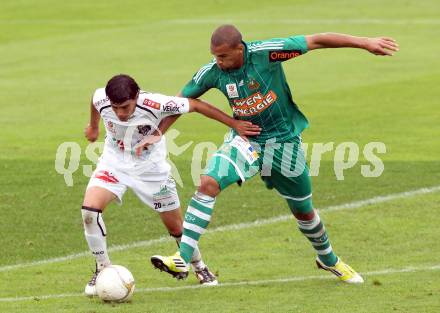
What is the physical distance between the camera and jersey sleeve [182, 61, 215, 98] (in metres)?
12.0

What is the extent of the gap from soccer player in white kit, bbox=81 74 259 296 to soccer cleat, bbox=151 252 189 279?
73cm

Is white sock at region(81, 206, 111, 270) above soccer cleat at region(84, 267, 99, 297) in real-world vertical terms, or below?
above

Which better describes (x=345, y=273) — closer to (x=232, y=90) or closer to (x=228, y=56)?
(x=232, y=90)

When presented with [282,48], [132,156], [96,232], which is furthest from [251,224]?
[96,232]

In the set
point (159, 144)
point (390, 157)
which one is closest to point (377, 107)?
point (390, 157)

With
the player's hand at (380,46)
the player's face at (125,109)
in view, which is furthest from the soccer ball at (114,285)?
the player's hand at (380,46)

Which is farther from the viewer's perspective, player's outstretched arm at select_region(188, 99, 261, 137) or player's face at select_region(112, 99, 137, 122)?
player's outstretched arm at select_region(188, 99, 261, 137)

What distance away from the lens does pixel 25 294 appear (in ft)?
39.4

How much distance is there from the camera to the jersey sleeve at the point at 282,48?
465 inches

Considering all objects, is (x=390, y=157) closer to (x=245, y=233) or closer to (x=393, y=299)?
(x=245, y=233)

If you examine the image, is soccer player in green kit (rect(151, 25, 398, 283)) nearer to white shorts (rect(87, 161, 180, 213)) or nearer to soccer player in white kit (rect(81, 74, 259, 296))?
soccer player in white kit (rect(81, 74, 259, 296))

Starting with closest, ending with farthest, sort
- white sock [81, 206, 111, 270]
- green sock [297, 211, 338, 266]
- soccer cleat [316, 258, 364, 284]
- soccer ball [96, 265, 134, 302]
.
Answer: soccer ball [96, 265, 134, 302] → white sock [81, 206, 111, 270] → soccer cleat [316, 258, 364, 284] → green sock [297, 211, 338, 266]

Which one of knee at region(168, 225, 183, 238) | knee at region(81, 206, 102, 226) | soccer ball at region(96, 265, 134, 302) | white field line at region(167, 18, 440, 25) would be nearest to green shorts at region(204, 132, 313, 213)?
knee at region(168, 225, 183, 238)

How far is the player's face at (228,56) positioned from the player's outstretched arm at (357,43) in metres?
0.71
